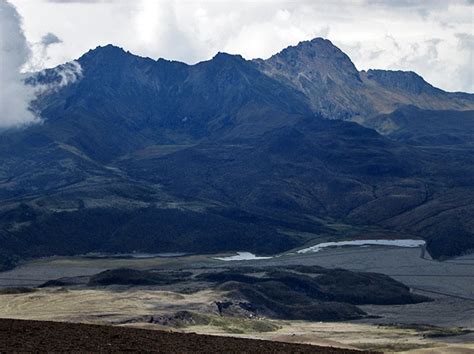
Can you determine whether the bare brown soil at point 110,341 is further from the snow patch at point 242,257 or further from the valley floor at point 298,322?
the snow patch at point 242,257

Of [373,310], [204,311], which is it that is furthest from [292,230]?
[204,311]

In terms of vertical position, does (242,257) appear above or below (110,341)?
above

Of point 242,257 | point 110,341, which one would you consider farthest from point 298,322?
point 242,257

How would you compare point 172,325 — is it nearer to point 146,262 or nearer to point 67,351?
point 67,351

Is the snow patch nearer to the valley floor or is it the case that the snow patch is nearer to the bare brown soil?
the valley floor

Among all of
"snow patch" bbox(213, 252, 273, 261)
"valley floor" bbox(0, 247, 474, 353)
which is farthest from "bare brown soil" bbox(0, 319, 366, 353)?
"snow patch" bbox(213, 252, 273, 261)

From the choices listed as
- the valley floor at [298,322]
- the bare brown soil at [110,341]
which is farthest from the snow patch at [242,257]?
the bare brown soil at [110,341]

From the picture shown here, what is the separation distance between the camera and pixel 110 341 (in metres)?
44.3

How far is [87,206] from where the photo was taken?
19538cm

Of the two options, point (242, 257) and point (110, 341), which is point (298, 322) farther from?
point (242, 257)

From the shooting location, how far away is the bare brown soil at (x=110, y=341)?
4206 cm

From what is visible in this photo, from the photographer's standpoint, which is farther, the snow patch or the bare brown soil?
the snow patch

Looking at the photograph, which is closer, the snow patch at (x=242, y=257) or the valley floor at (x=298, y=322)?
the valley floor at (x=298, y=322)

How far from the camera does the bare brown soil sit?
42.1m
